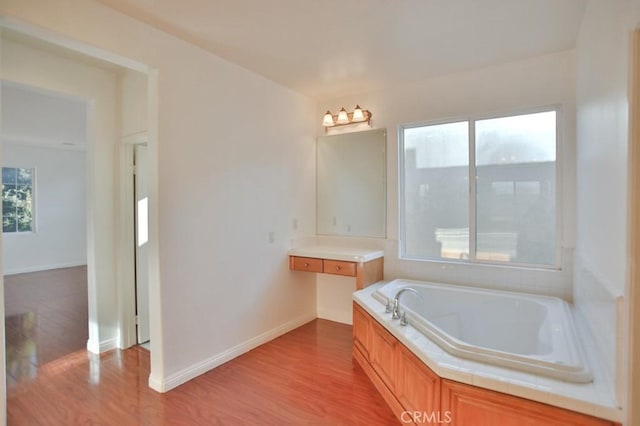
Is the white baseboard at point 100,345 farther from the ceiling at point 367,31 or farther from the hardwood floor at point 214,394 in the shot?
the ceiling at point 367,31

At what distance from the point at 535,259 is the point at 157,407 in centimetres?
323

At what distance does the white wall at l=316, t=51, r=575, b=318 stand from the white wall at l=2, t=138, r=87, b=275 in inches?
273

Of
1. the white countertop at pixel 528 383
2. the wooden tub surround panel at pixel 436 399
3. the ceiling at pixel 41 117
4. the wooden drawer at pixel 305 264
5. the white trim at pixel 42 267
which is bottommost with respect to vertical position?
the white trim at pixel 42 267

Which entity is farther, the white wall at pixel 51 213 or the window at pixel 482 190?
the white wall at pixel 51 213

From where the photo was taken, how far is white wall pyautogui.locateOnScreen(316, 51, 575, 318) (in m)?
2.78

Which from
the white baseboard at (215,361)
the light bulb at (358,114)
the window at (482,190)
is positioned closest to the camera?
the white baseboard at (215,361)

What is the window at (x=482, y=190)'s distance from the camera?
294 cm

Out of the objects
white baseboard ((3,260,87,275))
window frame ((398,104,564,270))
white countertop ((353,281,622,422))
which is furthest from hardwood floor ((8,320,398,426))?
white baseboard ((3,260,87,275))

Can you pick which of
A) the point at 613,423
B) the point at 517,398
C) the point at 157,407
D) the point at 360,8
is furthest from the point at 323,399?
the point at 360,8

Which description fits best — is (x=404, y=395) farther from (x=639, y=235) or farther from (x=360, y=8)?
(x=360, y=8)

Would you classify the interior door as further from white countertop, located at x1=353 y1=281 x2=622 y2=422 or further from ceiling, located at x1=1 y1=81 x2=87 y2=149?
white countertop, located at x1=353 y1=281 x2=622 y2=422

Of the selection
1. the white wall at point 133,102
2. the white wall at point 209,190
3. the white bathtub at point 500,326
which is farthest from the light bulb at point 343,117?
the white wall at point 133,102

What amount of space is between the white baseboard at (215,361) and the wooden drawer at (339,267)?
2.68 ft

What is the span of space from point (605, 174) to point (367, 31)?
1740 millimetres
